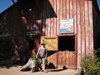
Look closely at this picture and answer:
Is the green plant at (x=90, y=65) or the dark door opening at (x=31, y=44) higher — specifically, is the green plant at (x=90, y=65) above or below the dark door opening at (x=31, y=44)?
below

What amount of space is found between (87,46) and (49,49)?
278cm

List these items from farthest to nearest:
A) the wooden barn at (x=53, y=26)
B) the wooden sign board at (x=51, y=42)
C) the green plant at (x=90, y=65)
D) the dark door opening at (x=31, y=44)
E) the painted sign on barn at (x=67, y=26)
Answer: the dark door opening at (x=31, y=44), the wooden sign board at (x=51, y=42), the painted sign on barn at (x=67, y=26), the wooden barn at (x=53, y=26), the green plant at (x=90, y=65)

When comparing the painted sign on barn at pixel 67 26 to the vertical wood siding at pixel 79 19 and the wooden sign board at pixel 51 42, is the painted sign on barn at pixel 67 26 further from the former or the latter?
the wooden sign board at pixel 51 42

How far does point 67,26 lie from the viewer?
1706 cm

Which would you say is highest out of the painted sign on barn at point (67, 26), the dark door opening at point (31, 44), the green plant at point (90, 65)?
the painted sign on barn at point (67, 26)

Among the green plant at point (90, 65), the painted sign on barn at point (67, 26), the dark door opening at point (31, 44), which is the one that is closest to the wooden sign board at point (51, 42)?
the painted sign on barn at point (67, 26)

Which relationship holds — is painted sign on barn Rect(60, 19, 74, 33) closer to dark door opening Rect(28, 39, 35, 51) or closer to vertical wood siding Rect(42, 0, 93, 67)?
vertical wood siding Rect(42, 0, 93, 67)

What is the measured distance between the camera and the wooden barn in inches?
655

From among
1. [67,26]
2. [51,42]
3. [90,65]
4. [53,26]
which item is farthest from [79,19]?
[90,65]

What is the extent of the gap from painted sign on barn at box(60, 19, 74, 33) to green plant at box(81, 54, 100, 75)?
222 cm

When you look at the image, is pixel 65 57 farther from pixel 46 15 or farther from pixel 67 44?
pixel 67 44

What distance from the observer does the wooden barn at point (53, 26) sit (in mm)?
16625

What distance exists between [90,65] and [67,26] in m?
3.59

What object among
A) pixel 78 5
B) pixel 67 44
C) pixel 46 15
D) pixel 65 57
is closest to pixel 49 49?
pixel 65 57
